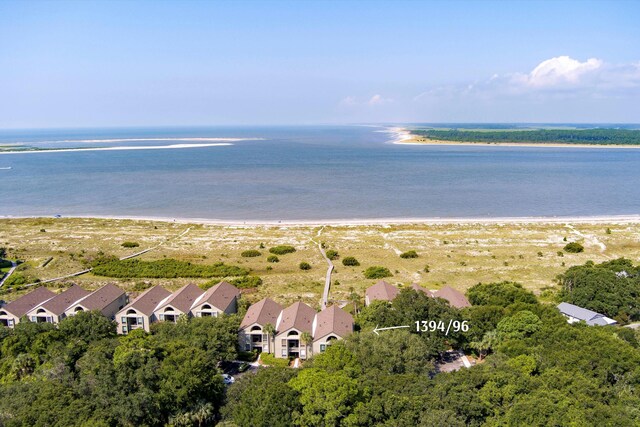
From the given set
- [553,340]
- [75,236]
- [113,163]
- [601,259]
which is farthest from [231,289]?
[113,163]

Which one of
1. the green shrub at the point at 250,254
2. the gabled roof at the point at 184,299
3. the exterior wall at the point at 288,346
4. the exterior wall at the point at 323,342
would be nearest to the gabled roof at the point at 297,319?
the exterior wall at the point at 288,346

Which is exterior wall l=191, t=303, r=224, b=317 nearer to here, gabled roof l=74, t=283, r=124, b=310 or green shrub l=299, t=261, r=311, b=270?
gabled roof l=74, t=283, r=124, b=310

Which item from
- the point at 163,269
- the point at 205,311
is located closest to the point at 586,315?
the point at 205,311

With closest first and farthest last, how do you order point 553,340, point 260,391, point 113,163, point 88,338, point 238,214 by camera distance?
1. point 260,391
2. point 553,340
3. point 88,338
4. point 238,214
5. point 113,163

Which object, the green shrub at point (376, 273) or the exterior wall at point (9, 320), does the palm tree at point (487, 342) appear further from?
the exterior wall at point (9, 320)

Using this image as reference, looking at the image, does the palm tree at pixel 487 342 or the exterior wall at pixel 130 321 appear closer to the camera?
the palm tree at pixel 487 342

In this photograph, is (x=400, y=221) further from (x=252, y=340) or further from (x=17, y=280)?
(x=17, y=280)

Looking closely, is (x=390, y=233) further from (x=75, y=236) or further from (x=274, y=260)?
(x=75, y=236)

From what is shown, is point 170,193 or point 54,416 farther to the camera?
point 170,193
